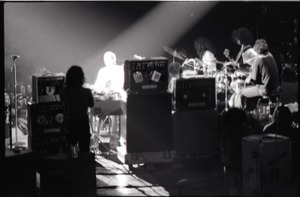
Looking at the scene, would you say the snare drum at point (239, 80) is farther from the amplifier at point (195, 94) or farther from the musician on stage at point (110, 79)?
the amplifier at point (195, 94)

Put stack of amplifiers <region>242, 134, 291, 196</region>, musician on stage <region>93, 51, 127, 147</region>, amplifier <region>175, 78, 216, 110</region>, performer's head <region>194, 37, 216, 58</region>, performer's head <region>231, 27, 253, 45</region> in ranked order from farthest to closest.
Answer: performer's head <region>194, 37, 216, 58</region>, performer's head <region>231, 27, 253, 45</region>, musician on stage <region>93, 51, 127, 147</region>, amplifier <region>175, 78, 216, 110</region>, stack of amplifiers <region>242, 134, 291, 196</region>

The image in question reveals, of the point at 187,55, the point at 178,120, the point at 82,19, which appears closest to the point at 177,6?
the point at 187,55

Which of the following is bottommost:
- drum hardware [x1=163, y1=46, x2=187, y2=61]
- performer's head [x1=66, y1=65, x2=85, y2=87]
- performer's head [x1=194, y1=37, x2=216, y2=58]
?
performer's head [x1=66, y1=65, x2=85, y2=87]

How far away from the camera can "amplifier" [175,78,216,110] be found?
6.45 m

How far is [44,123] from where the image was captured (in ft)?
20.7

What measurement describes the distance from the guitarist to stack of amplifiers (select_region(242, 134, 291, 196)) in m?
3.22

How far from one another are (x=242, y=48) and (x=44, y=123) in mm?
A: 4260

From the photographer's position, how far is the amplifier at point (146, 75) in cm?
632

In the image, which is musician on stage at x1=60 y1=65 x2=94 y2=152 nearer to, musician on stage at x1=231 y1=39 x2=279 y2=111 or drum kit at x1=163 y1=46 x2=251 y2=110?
drum kit at x1=163 y1=46 x2=251 y2=110

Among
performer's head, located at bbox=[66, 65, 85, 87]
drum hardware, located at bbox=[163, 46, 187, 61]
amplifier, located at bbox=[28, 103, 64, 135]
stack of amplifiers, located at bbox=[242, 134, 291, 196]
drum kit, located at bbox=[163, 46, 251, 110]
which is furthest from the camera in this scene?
drum hardware, located at bbox=[163, 46, 187, 61]

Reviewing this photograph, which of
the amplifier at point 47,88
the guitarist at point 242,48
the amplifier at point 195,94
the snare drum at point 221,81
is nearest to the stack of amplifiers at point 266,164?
the amplifier at point 195,94

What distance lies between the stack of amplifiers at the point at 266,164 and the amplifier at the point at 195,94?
1.12 meters

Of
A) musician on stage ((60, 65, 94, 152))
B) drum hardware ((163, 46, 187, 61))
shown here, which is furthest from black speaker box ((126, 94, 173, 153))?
drum hardware ((163, 46, 187, 61))

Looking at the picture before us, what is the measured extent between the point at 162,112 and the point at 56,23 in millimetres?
3568
